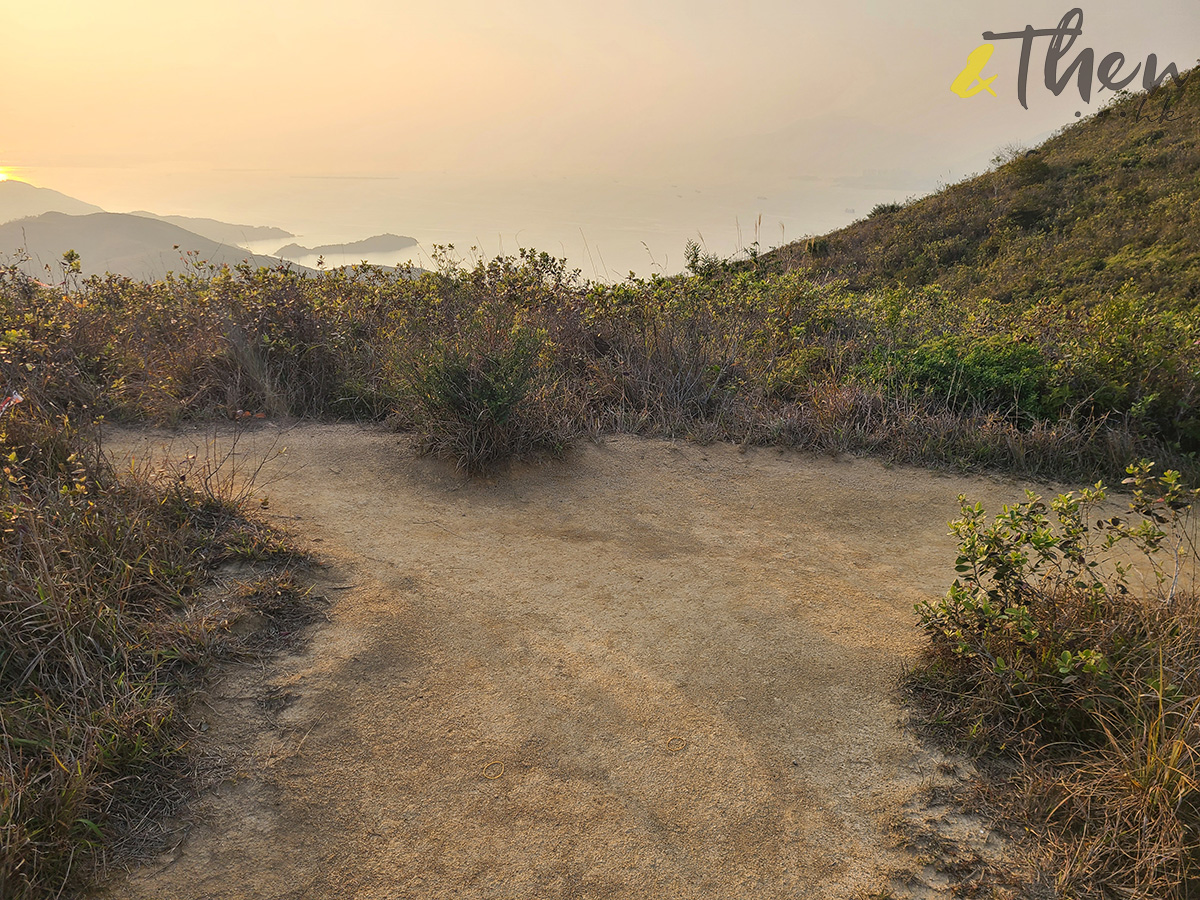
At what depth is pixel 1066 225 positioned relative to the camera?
90.1ft

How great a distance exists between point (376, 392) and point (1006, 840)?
18.9ft

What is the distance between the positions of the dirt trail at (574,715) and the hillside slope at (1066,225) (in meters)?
18.8

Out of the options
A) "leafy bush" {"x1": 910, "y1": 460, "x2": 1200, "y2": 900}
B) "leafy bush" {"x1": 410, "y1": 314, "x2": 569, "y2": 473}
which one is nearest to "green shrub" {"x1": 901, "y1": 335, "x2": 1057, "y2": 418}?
"leafy bush" {"x1": 910, "y1": 460, "x2": 1200, "y2": 900}

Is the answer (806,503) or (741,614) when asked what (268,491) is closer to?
(741,614)

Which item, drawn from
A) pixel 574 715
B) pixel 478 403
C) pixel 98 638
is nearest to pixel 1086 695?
pixel 574 715

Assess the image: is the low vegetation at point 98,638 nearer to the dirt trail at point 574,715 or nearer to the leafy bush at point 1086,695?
the dirt trail at point 574,715

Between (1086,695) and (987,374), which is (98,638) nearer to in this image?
(1086,695)

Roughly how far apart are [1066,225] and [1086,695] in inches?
1263

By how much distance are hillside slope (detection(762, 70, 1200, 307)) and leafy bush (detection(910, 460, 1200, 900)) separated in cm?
1953

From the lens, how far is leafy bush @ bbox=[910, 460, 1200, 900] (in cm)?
204

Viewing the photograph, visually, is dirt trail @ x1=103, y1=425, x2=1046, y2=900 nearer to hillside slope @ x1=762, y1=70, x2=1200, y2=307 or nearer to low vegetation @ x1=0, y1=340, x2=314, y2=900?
low vegetation @ x1=0, y1=340, x2=314, y2=900

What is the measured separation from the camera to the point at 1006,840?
7.25ft

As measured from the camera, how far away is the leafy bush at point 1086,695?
2.04 metres

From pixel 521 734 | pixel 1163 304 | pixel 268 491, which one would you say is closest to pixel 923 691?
pixel 521 734
